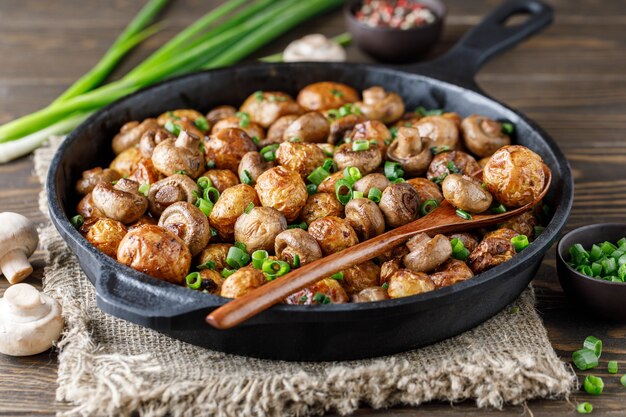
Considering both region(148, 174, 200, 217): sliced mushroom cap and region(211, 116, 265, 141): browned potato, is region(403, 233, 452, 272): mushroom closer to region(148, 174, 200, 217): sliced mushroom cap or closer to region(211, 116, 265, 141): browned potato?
region(148, 174, 200, 217): sliced mushroom cap

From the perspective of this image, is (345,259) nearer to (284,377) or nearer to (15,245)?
(284,377)

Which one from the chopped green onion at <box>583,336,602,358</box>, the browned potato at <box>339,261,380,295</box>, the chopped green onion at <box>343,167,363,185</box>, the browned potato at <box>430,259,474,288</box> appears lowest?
the chopped green onion at <box>583,336,602,358</box>

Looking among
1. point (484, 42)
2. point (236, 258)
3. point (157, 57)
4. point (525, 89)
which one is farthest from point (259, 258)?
point (525, 89)

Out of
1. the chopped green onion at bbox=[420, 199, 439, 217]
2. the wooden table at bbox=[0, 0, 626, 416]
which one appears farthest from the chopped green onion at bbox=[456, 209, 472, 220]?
the wooden table at bbox=[0, 0, 626, 416]

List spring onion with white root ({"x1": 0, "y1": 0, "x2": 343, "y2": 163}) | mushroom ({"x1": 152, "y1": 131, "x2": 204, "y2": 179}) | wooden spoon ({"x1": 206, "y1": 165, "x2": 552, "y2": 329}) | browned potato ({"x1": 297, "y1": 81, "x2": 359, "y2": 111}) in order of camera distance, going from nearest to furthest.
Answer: wooden spoon ({"x1": 206, "y1": 165, "x2": 552, "y2": 329})
mushroom ({"x1": 152, "y1": 131, "x2": 204, "y2": 179})
browned potato ({"x1": 297, "y1": 81, "x2": 359, "y2": 111})
spring onion with white root ({"x1": 0, "y1": 0, "x2": 343, "y2": 163})

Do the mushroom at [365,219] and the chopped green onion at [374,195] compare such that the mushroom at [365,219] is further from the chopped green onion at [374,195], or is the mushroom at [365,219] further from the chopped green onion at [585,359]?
the chopped green onion at [585,359]

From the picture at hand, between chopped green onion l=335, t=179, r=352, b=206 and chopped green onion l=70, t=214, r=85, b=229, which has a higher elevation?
chopped green onion l=335, t=179, r=352, b=206
